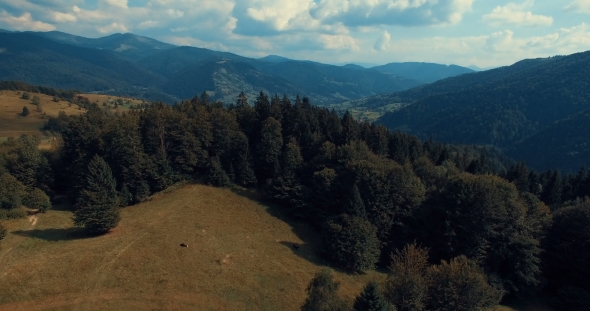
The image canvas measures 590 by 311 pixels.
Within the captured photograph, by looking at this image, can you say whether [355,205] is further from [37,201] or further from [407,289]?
[37,201]

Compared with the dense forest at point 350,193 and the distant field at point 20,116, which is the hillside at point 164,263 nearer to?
the dense forest at point 350,193

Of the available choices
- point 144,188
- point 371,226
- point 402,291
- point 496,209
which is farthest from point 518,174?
point 144,188

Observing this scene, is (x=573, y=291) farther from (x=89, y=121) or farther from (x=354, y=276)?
(x=89, y=121)

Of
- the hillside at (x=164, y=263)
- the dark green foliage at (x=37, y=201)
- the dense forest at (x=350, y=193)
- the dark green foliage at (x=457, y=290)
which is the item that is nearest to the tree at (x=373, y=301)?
the dense forest at (x=350, y=193)

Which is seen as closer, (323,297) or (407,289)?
(323,297)

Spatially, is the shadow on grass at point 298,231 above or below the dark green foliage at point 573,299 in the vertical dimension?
above

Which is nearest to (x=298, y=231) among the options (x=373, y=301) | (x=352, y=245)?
(x=352, y=245)
